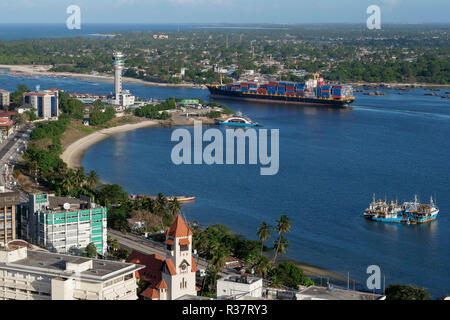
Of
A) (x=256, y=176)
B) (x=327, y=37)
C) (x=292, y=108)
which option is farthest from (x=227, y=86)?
(x=327, y=37)

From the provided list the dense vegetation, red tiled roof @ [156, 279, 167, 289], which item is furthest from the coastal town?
the dense vegetation

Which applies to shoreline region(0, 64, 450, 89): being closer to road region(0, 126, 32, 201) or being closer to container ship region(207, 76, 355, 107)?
container ship region(207, 76, 355, 107)

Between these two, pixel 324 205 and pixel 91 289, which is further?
pixel 324 205

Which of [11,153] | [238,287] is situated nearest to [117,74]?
[11,153]

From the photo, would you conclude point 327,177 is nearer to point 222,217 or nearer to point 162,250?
point 222,217

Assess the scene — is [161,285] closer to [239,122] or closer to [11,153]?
[11,153]
